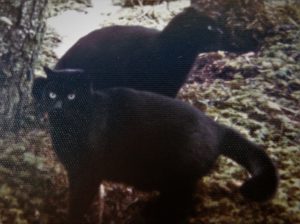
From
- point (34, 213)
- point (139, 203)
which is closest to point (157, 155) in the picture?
point (139, 203)

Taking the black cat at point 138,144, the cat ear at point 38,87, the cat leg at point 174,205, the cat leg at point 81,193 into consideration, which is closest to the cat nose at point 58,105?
the black cat at point 138,144

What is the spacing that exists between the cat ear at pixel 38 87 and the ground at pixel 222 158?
106 millimetres

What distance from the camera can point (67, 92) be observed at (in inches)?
47.4

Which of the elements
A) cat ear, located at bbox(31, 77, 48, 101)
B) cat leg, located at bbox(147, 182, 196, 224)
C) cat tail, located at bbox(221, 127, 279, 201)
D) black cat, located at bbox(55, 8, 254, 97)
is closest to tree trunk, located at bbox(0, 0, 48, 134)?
cat ear, located at bbox(31, 77, 48, 101)

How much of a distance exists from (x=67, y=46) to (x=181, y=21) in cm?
45

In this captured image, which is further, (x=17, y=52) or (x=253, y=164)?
(x=17, y=52)

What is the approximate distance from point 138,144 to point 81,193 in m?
0.23

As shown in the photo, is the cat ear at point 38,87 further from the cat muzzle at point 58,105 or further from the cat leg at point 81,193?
the cat leg at point 81,193

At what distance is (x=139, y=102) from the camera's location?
1234mm

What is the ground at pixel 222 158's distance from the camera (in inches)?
45.8

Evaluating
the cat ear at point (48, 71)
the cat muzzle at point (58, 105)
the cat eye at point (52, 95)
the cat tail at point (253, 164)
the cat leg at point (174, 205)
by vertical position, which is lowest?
the cat leg at point (174, 205)

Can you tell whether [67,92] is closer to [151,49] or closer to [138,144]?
[138,144]

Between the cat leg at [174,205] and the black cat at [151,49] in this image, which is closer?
the cat leg at [174,205]

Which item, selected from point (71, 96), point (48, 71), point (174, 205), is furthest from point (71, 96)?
point (174, 205)
